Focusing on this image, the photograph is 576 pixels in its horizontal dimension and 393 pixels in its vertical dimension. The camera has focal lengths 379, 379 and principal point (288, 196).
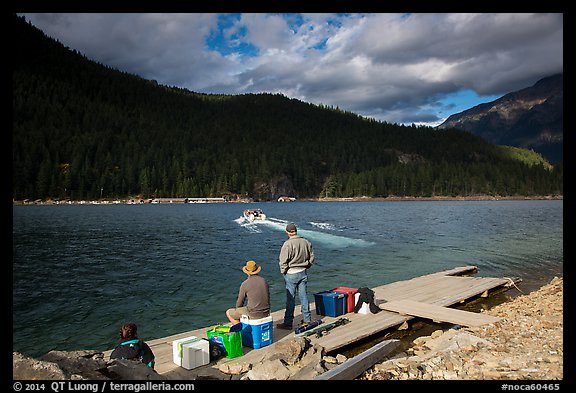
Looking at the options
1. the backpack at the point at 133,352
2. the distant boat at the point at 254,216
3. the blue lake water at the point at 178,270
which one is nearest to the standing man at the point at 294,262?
the backpack at the point at 133,352

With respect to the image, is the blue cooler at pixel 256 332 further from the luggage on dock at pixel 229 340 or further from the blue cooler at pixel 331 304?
the blue cooler at pixel 331 304

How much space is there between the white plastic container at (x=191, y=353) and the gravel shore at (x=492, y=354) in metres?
3.51

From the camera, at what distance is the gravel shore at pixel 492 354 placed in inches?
285

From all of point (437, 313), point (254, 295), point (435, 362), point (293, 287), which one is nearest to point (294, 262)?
point (293, 287)

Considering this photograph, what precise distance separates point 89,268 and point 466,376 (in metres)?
26.8

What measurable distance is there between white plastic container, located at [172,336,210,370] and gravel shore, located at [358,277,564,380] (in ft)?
11.5

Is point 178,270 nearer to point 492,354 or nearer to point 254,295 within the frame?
point 254,295

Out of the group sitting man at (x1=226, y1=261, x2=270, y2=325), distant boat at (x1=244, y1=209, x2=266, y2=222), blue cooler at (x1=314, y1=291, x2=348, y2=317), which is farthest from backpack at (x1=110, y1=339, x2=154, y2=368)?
distant boat at (x1=244, y1=209, x2=266, y2=222)

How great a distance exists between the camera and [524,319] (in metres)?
11.4

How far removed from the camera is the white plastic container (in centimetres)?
828

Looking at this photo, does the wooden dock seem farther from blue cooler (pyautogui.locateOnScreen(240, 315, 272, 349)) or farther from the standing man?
the standing man

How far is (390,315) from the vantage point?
42.5 ft
